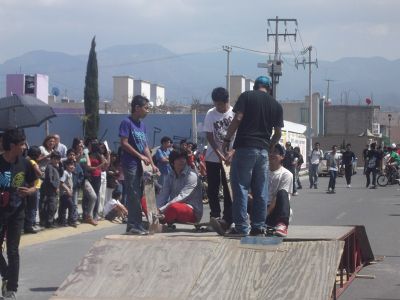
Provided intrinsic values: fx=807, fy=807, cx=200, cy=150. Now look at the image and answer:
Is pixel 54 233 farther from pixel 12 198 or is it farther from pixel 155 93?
pixel 155 93

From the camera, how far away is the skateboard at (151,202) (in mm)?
10078

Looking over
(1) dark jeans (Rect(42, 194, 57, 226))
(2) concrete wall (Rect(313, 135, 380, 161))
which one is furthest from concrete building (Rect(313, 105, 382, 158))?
(1) dark jeans (Rect(42, 194, 57, 226))

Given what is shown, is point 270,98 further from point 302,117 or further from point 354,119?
point 354,119

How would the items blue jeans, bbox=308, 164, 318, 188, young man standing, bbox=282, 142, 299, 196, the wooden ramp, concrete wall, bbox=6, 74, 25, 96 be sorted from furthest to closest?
concrete wall, bbox=6, 74, 25, 96 < blue jeans, bbox=308, 164, 318, 188 < young man standing, bbox=282, 142, 299, 196 < the wooden ramp

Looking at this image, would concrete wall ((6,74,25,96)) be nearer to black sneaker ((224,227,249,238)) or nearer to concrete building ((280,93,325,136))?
concrete building ((280,93,325,136))

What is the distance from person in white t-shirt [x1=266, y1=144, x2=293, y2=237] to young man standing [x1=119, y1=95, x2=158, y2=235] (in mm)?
1542

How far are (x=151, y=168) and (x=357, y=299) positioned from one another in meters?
3.15

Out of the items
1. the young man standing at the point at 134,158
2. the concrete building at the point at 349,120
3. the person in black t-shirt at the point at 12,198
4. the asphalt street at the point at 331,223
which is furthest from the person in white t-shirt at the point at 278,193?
the concrete building at the point at 349,120

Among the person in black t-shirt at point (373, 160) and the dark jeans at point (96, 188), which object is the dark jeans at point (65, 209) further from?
the person in black t-shirt at point (373, 160)

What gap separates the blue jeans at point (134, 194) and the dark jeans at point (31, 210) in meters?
5.78

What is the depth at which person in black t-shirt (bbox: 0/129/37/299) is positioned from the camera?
925cm

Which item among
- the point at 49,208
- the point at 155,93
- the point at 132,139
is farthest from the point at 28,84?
the point at 132,139

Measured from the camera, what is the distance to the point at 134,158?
34.1 ft

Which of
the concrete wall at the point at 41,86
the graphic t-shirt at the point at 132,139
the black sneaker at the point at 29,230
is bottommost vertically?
the black sneaker at the point at 29,230
